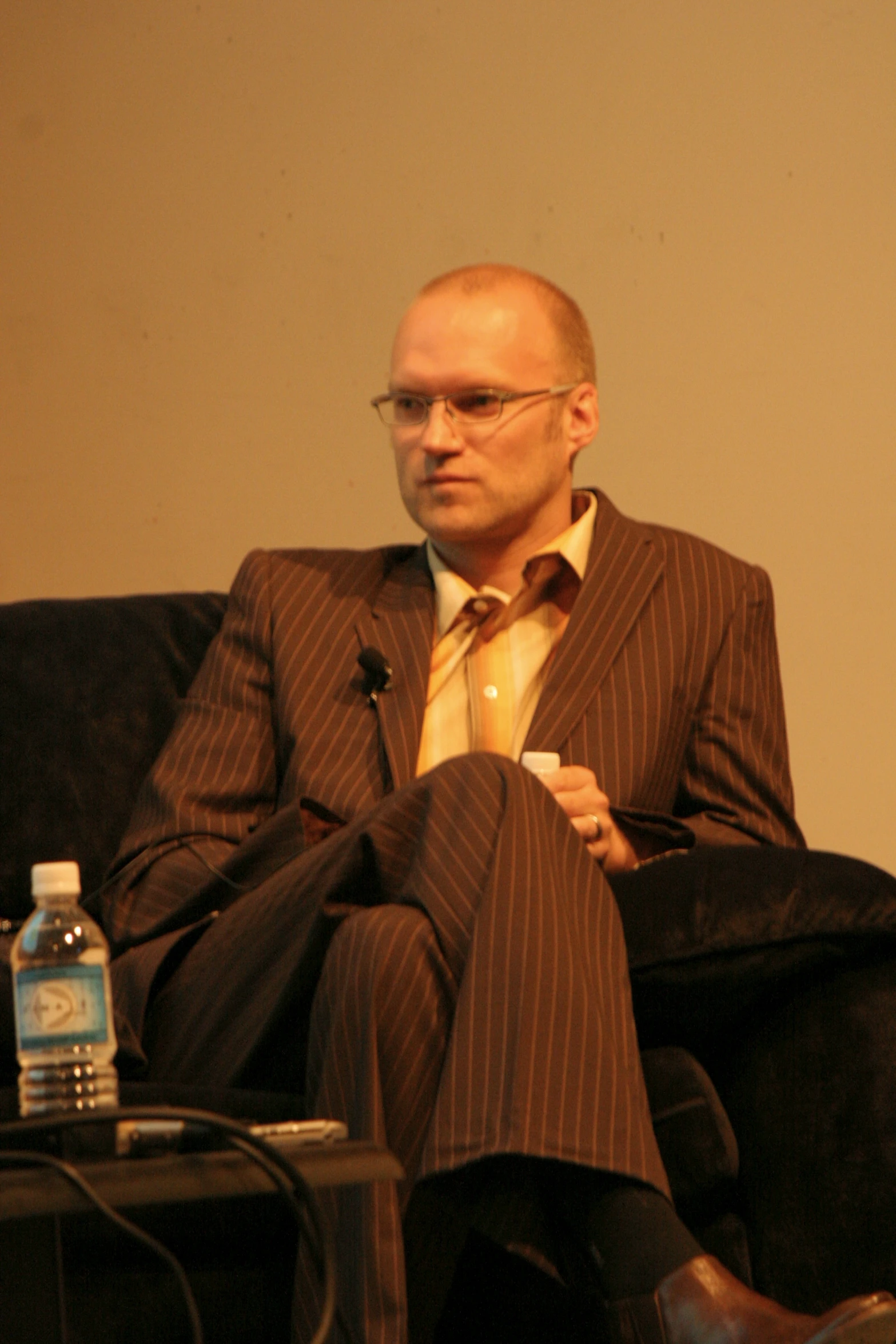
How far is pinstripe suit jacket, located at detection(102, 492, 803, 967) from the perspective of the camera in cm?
206

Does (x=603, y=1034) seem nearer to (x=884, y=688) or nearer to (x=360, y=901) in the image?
(x=360, y=901)

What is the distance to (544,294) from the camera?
7.59ft

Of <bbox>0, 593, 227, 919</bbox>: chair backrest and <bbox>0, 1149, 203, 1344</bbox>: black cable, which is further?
<bbox>0, 593, 227, 919</bbox>: chair backrest

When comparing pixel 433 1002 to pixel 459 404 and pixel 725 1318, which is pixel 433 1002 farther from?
pixel 459 404

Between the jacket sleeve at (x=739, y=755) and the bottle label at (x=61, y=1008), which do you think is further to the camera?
the jacket sleeve at (x=739, y=755)

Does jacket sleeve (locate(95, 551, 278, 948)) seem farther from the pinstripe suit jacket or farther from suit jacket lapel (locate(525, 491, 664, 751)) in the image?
→ suit jacket lapel (locate(525, 491, 664, 751))

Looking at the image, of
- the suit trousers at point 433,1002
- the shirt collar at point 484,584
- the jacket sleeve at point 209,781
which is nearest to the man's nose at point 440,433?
the shirt collar at point 484,584

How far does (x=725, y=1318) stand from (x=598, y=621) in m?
1.03

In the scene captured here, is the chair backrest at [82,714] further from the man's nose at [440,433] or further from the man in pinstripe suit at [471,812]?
the man's nose at [440,433]

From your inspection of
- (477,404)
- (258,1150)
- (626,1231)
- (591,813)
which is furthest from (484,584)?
(258,1150)

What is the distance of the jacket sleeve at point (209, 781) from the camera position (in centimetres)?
201

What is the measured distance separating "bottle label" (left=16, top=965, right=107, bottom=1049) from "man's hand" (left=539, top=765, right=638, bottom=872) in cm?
76

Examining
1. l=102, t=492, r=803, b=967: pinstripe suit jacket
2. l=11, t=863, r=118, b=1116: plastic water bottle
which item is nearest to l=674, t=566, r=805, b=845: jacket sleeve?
l=102, t=492, r=803, b=967: pinstripe suit jacket

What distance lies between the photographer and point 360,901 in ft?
5.24
